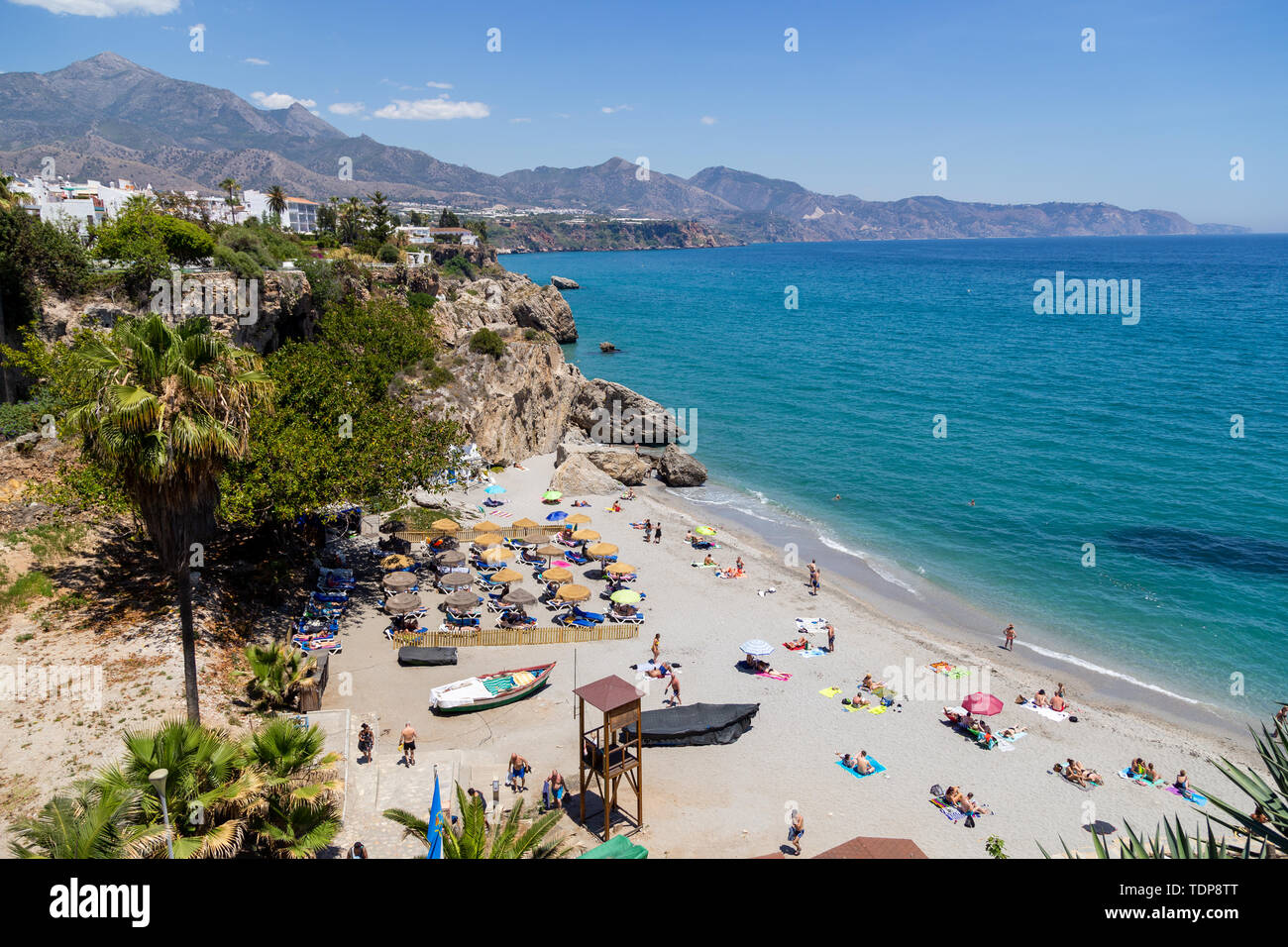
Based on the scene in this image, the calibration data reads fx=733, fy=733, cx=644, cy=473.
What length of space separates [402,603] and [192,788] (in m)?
16.5

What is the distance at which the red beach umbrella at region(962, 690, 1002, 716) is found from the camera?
23031mm

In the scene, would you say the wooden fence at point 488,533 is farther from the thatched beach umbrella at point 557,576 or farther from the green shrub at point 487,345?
the green shrub at point 487,345

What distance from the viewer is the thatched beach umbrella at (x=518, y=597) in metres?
28.0

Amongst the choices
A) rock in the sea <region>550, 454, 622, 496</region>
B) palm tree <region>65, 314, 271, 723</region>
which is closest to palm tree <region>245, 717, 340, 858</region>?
palm tree <region>65, 314, 271, 723</region>

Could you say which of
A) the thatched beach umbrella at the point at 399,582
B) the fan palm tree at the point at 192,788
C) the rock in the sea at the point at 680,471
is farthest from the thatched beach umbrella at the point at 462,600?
the rock in the sea at the point at 680,471

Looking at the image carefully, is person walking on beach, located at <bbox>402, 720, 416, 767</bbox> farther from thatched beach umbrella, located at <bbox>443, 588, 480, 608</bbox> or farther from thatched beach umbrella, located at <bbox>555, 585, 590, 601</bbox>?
thatched beach umbrella, located at <bbox>555, 585, 590, 601</bbox>

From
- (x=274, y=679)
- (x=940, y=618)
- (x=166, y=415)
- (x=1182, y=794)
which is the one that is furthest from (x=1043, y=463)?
(x=166, y=415)

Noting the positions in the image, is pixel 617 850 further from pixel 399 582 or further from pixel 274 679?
pixel 399 582

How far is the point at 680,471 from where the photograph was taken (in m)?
47.9

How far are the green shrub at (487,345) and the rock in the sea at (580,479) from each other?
8.83 metres

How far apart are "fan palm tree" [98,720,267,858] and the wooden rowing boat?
10.9 metres

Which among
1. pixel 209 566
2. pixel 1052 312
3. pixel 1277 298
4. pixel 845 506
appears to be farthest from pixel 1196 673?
pixel 1277 298

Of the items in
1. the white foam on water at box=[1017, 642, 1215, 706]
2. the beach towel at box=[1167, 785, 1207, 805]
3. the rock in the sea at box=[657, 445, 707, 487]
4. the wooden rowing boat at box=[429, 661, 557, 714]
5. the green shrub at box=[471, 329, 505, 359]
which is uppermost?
the green shrub at box=[471, 329, 505, 359]
